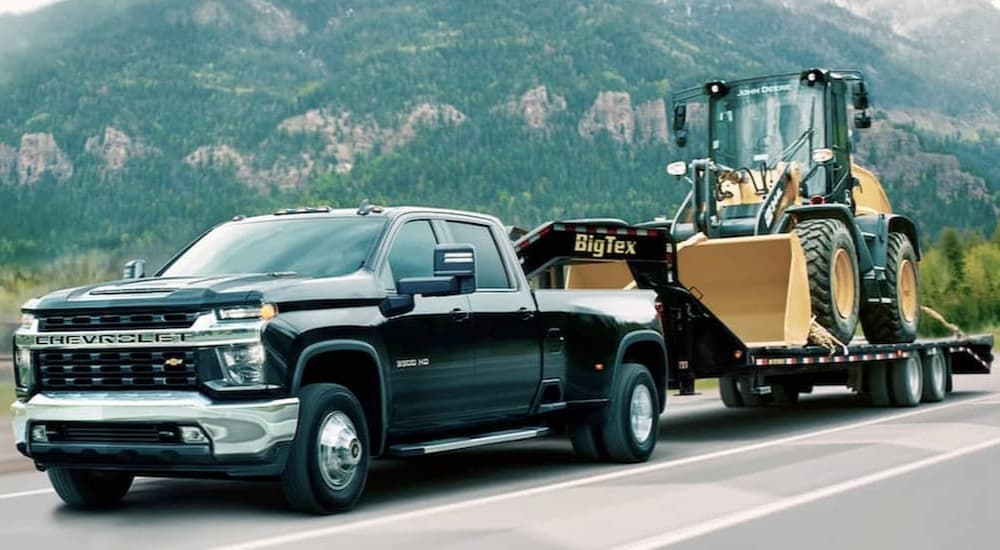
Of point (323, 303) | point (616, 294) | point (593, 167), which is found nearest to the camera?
point (323, 303)

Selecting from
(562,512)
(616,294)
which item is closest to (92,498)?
(562,512)

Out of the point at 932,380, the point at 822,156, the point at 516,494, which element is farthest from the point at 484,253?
the point at 932,380

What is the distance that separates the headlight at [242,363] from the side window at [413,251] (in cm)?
151

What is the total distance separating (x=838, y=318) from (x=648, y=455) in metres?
5.03

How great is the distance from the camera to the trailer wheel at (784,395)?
65.2ft

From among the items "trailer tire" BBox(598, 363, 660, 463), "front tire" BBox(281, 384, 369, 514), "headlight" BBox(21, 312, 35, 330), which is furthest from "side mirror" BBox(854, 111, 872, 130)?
"headlight" BBox(21, 312, 35, 330)

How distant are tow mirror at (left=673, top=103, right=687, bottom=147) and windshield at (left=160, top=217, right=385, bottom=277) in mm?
10093

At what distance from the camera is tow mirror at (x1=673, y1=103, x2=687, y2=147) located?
19.4m

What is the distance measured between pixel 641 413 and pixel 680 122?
8028 mm

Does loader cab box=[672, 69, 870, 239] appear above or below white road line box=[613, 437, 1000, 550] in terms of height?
above

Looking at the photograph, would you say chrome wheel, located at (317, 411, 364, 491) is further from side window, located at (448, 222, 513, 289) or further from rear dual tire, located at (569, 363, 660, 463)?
rear dual tire, located at (569, 363, 660, 463)

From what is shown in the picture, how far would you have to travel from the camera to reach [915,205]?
193m

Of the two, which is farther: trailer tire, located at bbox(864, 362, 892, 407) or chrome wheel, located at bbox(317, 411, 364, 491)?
trailer tire, located at bbox(864, 362, 892, 407)

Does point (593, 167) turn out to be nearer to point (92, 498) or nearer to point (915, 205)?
point (915, 205)
